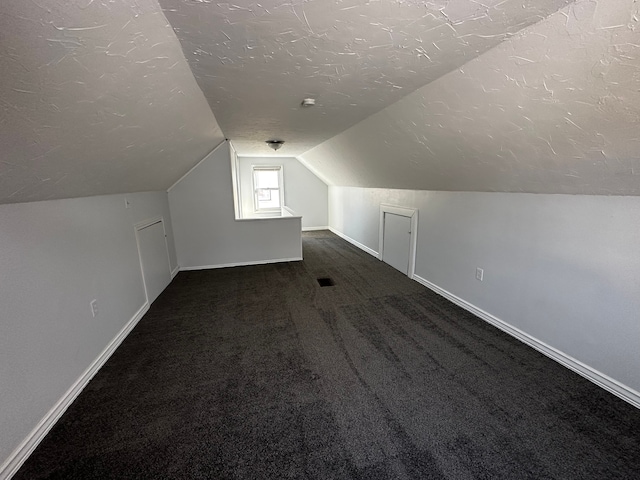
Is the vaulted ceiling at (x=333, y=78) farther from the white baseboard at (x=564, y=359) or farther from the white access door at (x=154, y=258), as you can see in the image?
the white baseboard at (x=564, y=359)

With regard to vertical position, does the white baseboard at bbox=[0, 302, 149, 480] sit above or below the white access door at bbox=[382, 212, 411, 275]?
below

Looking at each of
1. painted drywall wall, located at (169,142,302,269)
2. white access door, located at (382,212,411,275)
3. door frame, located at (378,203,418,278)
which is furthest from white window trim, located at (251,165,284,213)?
door frame, located at (378,203,418,278)

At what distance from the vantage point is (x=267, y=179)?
721 cm

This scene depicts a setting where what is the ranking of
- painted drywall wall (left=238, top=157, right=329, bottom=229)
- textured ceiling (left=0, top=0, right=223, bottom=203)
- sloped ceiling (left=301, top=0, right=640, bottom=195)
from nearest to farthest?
textured ceiling (left=0, top=0, right=223, bottom=203) < sloped ceiling (left=301, top=0, right=640, bottom=195) < painted drywall wall (left=238, top=157, right=329, bottom=229)

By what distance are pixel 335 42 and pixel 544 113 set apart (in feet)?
3.82

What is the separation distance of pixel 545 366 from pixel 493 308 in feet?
2.12

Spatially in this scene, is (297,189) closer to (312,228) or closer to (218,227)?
(312,228)

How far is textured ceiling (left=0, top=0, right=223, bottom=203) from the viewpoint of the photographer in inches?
31.4

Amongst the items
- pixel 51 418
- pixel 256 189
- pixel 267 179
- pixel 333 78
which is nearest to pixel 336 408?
pixel 51 418

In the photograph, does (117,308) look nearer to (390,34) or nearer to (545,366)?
(390,34)

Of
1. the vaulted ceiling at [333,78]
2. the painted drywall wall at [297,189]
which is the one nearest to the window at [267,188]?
the painted drywall wall at [297,189]

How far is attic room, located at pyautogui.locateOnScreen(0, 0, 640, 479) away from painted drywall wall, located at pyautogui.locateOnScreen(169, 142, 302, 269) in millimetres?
1109

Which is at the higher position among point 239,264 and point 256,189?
point 256,189

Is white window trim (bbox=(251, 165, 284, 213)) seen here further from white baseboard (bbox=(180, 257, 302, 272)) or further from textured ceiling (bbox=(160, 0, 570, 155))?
textured ceiling (bbox=(160, 0, 570, 155))
